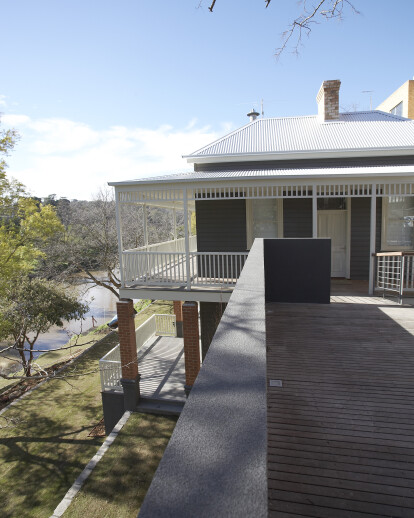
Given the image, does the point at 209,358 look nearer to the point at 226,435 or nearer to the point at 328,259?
the point at 226,435

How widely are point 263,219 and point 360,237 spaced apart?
3.02 metres

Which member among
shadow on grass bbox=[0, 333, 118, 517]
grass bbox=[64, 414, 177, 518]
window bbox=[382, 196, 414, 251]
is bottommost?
shadow on grass bbox=[0, 333, 118, 517]

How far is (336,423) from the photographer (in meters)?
3.00

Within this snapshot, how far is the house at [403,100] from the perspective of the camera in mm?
19978

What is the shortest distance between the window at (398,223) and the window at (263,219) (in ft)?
10.2

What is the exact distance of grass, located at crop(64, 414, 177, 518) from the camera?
20.6 feet

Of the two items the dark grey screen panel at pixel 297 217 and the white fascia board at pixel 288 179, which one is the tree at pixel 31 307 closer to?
the white fascia board at pixel 288 179

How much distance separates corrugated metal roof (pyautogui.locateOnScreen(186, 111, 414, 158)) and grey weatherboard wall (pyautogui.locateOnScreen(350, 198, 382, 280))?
1.98 meters

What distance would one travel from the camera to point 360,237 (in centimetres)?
1023

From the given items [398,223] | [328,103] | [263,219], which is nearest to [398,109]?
[328,103]

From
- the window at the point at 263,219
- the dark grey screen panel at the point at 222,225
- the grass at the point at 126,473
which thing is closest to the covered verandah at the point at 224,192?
the window at the point at 263,219

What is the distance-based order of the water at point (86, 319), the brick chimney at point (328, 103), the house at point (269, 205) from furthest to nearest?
1. the water at point (86, 319)
2. the brick chimney at point (328, 103)
3. the house at point (269, 205)

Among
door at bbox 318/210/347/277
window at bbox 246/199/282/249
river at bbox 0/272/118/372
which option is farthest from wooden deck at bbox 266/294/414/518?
river at bbox 0/272/118/372

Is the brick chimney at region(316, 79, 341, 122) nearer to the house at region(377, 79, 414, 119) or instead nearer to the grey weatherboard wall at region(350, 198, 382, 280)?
the grey weatherboard wall at region(350, 198, 382, 280)
